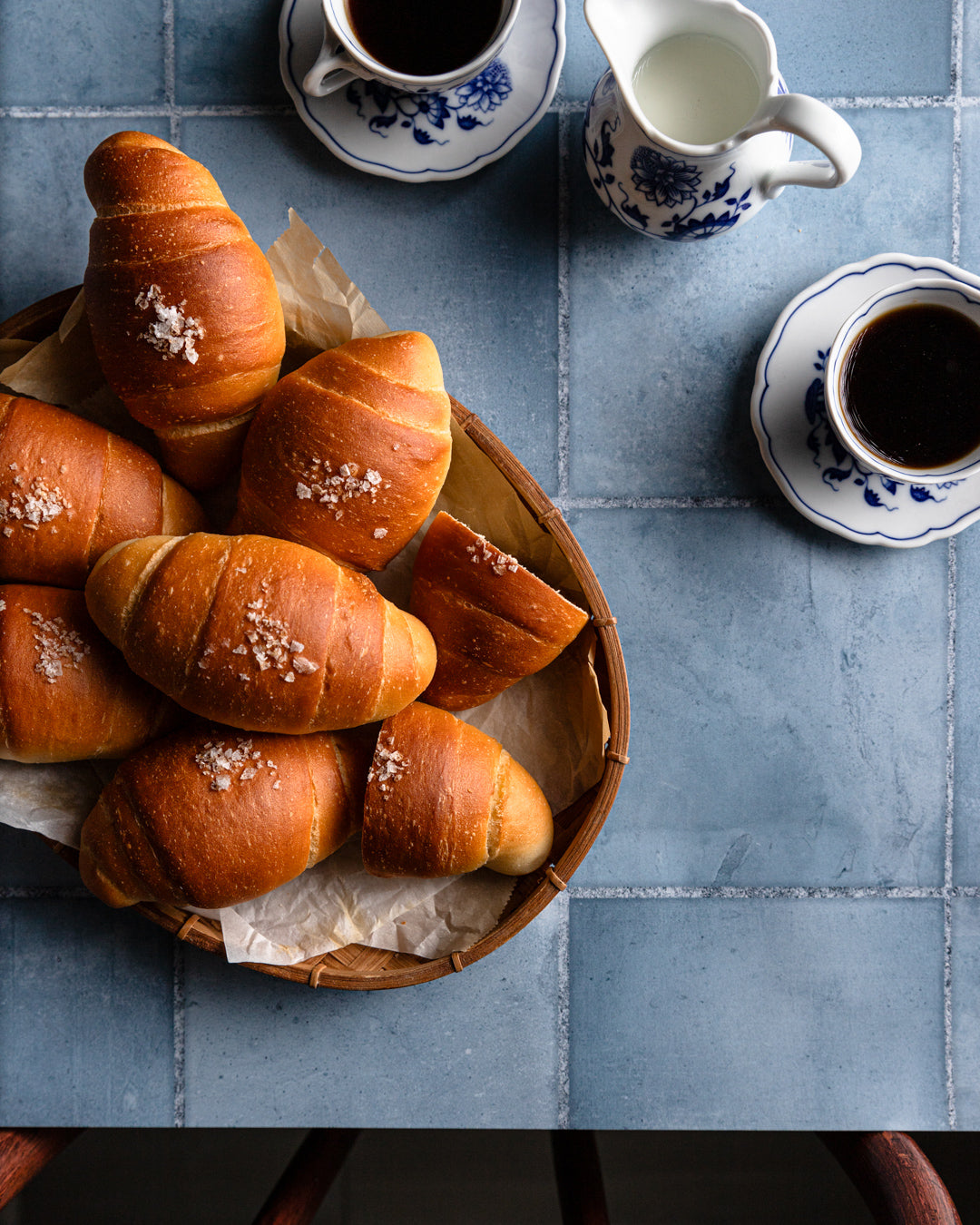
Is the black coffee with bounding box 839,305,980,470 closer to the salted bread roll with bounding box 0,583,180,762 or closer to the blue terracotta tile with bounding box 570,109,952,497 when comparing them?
the blue terracotta tile with bounding box 570,109,952,497

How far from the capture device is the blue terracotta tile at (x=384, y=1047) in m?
1.18

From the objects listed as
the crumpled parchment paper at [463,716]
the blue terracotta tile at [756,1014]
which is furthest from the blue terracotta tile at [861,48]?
the blue terracotta tile at [756,1014]

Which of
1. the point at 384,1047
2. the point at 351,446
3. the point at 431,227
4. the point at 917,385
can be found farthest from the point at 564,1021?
the point at 431,227

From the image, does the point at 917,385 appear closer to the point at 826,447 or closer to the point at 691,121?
the point at 826,447

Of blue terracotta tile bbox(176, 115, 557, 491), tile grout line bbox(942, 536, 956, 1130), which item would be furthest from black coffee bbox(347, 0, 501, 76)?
tile grout line bbox(942, 536, 956, 1130)

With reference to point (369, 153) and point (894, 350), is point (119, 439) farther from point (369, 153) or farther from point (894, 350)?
point (894, 350)

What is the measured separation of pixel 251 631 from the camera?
0.87 metres

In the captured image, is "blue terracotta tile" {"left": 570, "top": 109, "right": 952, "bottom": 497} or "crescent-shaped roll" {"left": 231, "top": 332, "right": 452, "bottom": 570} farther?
"blue terracotta tile" {"left": 570, "top": 109, "right": 952, "bottom": 497}

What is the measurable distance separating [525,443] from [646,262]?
10.8 inches

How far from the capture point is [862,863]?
1204 mm

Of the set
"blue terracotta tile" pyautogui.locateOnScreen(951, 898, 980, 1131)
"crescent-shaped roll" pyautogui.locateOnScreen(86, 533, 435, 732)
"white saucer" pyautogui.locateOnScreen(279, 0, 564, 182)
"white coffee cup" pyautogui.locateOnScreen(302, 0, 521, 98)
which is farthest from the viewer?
"blue terracotta tile" pyautogui.locateOnScreen(951, 898, 980, 1131)

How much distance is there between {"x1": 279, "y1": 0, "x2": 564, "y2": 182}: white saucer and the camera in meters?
1.10

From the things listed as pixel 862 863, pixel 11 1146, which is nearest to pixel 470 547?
pixel 862 863

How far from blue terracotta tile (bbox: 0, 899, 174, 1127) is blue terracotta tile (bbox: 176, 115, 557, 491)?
0.83 m
